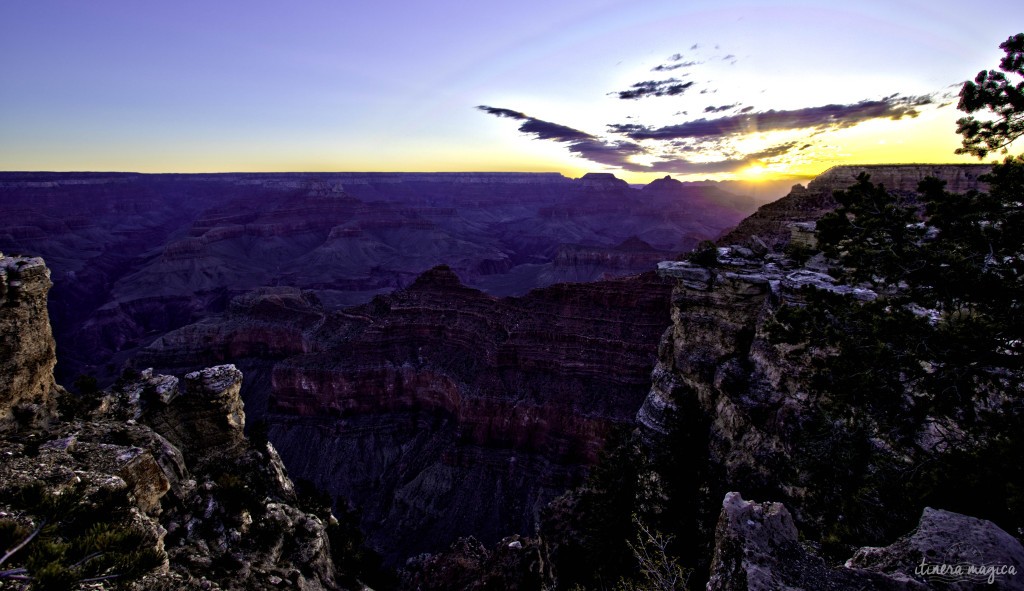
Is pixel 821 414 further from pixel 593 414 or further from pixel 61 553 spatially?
pixel 593 414

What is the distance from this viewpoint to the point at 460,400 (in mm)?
42156

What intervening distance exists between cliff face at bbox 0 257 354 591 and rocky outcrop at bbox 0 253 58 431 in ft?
0.12

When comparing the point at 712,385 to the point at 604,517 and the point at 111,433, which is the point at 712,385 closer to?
the point at 604,517

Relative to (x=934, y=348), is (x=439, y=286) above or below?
below

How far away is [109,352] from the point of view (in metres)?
88.4

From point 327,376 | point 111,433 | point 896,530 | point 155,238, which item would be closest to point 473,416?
point 327,376

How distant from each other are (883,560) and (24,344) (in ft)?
81.6

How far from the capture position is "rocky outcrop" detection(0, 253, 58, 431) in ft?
46.4

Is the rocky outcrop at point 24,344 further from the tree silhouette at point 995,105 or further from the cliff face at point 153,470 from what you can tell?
the tree silhouette at point 995,105

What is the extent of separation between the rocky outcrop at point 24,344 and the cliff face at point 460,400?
25.6 meters

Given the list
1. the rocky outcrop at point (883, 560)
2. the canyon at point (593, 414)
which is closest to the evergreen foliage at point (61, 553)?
the rocky outcrop at point (883, 560)

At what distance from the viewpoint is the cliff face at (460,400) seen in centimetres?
3719

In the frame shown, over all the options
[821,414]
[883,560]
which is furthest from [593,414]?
[883,560]

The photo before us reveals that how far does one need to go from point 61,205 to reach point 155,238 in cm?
4139
